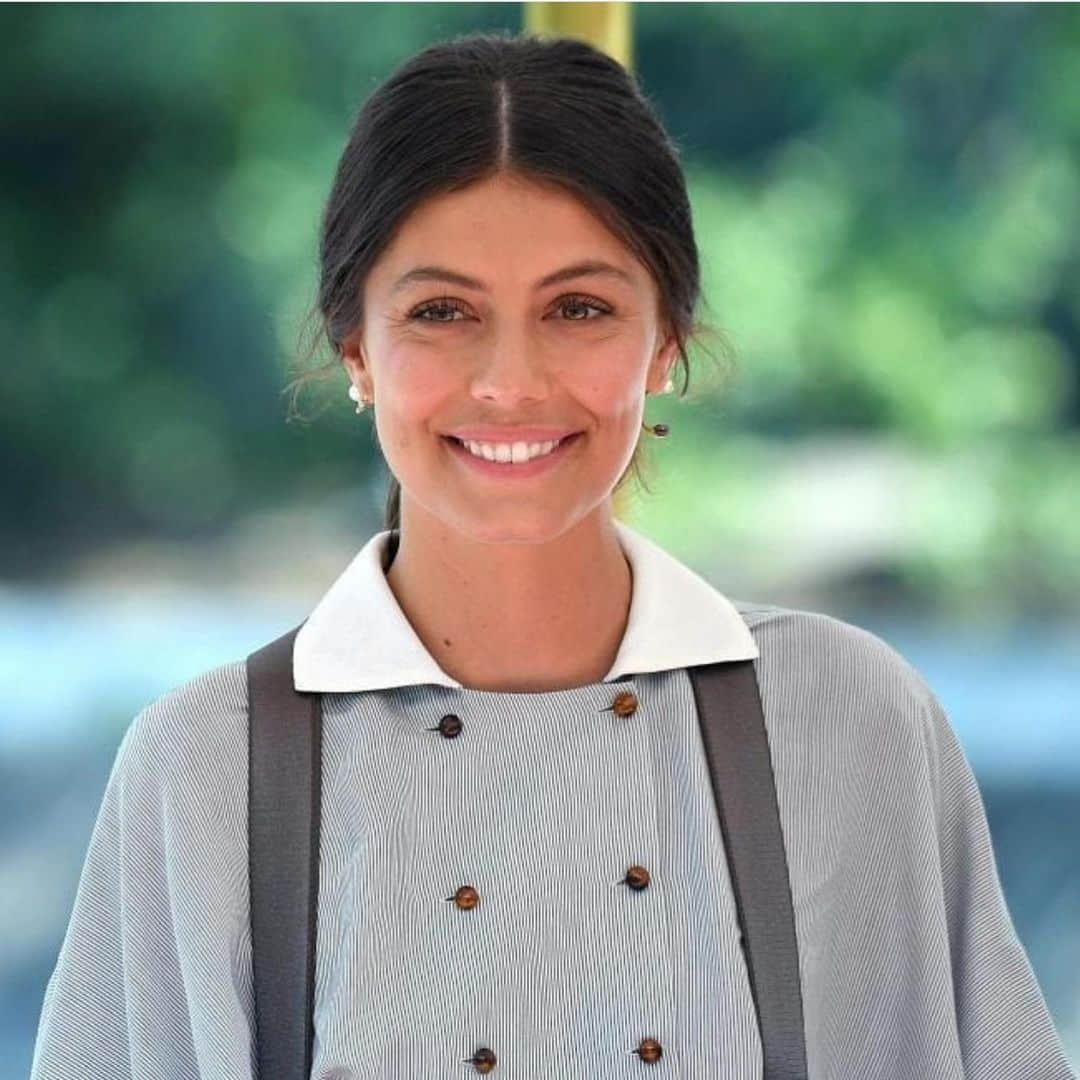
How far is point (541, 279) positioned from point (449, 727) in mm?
374

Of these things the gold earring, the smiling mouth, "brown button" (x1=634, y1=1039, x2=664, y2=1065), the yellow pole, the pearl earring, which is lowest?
"brown button" (x1=634, y1=1039, x2=664, y2=1065)

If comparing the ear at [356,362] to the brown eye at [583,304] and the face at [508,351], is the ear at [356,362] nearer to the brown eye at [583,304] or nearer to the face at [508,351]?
the face at [508,351]

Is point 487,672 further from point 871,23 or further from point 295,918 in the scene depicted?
point 871,23

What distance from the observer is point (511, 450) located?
173cm

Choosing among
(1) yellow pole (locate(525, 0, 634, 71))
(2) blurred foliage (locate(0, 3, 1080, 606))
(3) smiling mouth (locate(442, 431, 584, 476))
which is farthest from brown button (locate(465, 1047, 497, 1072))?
(2) blurred foliage (locate(0, 3, 1080, 606))

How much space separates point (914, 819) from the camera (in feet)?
5.93

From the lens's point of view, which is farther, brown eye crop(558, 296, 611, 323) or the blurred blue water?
the blurred blue water

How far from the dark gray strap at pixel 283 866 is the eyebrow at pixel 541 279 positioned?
0.36 metres

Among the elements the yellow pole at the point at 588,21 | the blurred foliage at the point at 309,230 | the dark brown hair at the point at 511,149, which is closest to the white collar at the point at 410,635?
the dark brown hair at the point at 511,149

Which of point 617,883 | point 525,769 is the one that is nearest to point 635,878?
point 617,883

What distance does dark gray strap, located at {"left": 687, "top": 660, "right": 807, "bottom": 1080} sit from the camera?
5.57 ft

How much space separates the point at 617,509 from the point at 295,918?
0.77 metres

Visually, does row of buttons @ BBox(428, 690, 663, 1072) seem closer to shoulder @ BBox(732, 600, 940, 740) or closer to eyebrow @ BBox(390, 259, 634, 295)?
shoulder @ BBox(732, 600, 940, 740)

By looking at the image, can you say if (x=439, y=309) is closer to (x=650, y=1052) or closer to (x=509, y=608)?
(x=509, y=608)
